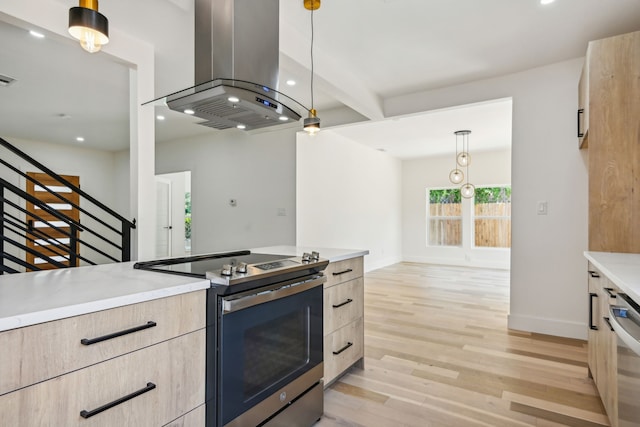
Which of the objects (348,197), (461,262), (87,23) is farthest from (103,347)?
(461,262)

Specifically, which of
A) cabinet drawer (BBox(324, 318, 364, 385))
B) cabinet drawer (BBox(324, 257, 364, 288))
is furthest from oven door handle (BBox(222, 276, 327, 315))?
cabinet drawer (BBox(324, 318, 364, 385))

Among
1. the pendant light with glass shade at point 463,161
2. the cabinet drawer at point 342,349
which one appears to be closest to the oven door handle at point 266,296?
the cabinet drawer at point 342,349

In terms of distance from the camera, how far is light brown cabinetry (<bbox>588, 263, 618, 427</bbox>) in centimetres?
154

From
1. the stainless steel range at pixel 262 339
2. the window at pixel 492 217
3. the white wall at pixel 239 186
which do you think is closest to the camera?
the stainless steel range at pixel 262 339

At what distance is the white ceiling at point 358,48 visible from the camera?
2.46 meters

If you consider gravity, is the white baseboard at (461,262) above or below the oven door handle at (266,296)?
below

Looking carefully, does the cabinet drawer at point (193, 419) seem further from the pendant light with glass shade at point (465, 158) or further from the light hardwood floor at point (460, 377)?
the pendant light with glass shade at point (465, 158)

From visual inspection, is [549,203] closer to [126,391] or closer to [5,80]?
[126,391]

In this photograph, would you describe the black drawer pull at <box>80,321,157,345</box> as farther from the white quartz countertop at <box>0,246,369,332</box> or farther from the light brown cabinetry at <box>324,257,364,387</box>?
the light brown cabinetry at <box>324,257,364,387</box>

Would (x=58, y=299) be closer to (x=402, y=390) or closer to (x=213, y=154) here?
(x=402, y=390)

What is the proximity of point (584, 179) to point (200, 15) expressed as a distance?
137 inches

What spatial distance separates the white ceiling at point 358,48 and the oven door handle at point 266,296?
1826 mm

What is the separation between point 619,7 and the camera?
2.44 m

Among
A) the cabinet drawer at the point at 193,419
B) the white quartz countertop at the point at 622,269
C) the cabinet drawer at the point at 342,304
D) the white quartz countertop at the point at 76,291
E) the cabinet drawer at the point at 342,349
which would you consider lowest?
the cabinet drawer at the point at 342,349
